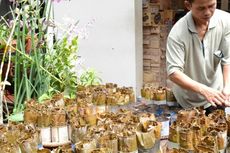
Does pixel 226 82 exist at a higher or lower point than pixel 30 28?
lower

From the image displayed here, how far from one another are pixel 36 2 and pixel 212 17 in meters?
1.13

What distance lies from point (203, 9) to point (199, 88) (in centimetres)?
44

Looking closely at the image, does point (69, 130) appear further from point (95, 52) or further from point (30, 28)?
point (95, 52)

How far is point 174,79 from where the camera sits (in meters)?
2.16

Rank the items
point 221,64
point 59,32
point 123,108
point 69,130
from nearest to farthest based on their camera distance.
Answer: point 69,130 → point 123,108 → point 221,64 → point 59,32

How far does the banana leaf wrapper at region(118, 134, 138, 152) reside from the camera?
1479mm

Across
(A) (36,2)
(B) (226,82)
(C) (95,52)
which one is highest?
(A) (36,2)

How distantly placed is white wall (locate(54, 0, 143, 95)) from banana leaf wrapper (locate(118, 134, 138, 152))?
7.30ft

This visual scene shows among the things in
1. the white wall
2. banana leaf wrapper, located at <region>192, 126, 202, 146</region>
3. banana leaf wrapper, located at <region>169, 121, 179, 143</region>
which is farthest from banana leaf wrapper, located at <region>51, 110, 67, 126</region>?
the white wall

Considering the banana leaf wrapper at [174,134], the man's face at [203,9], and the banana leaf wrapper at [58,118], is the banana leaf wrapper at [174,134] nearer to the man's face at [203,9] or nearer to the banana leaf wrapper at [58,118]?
the banana leaf wrapper at [58,118]

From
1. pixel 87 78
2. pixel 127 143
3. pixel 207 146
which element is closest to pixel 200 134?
pixel 207 146

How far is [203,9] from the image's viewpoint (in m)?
2.05

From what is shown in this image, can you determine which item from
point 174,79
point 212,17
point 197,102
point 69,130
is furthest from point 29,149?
point 212,17

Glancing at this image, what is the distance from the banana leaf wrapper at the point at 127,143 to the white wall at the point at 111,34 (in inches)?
87.6
